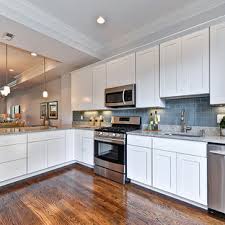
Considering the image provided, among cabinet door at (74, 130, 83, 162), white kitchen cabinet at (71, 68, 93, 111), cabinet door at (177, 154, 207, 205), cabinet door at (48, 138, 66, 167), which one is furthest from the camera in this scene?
white kitchen cabinet at (71, 68, 93, 111)

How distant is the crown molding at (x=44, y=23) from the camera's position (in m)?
2.17

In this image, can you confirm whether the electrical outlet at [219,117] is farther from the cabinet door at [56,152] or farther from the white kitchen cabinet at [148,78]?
the cabinet door at [56,152]

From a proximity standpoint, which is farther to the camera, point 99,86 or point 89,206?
point 99,86

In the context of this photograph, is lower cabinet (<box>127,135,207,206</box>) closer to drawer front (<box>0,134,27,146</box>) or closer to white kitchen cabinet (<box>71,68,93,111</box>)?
white kitchen cabinet (<box>71,68,93,111</box>)

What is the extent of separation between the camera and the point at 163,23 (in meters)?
2.75

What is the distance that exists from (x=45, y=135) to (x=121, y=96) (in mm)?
1762

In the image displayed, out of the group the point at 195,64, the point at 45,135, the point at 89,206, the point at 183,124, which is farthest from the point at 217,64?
the point at 45,135

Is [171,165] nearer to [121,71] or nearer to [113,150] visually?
[113,150]

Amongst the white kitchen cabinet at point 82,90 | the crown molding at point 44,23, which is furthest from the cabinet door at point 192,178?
the crown molding at point 44,23

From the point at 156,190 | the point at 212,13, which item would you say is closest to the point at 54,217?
the point at 156,190

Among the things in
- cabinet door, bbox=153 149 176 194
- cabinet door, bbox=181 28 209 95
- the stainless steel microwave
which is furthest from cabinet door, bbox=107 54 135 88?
cabinet door, bbox=153 149 176 194

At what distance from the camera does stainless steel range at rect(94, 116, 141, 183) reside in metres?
2.69

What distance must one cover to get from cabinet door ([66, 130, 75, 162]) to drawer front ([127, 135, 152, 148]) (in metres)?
1.67

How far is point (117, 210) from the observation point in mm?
1937
